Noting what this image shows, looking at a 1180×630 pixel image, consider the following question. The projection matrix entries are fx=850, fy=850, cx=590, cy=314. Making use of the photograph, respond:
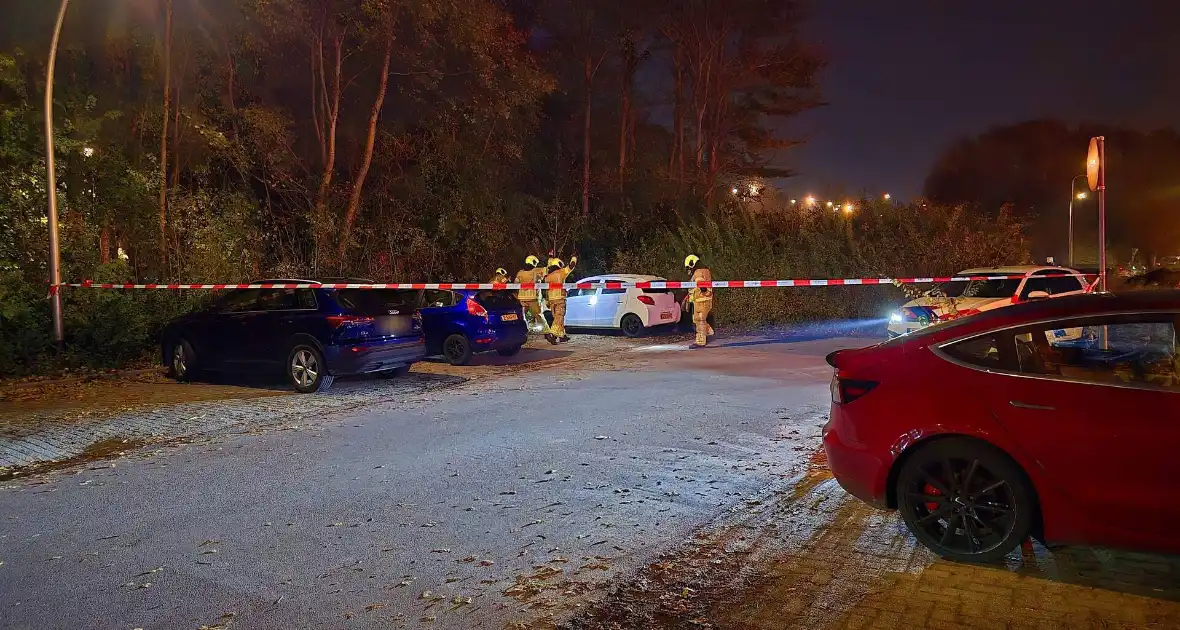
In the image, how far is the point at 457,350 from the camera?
13.9 m

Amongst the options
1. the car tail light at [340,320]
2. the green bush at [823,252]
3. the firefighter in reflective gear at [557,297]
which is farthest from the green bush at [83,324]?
the green bush at [823,252]

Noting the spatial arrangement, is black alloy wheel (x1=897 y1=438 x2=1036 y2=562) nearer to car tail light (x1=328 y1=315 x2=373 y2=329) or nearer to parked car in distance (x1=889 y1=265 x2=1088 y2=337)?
car tail light (x1=328 y1=315 x2=373 y2=329)

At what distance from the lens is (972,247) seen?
2462 cm

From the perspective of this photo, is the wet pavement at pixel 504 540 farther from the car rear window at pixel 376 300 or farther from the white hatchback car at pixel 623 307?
the white hatchback car at pixel 623 307

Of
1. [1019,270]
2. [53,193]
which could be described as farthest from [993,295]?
[53,193]

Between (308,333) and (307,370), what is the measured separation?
1.60 feet

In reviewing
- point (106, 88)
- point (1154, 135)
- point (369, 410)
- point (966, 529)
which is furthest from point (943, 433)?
point (1154, 135)

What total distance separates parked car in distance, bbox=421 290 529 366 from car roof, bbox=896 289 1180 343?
31.8 ft

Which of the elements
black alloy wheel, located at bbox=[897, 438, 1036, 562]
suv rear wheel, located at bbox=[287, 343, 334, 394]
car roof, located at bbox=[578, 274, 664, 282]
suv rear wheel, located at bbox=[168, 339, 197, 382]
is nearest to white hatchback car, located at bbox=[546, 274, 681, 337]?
car roof, located at bbox=[578, 274, 664, 282]

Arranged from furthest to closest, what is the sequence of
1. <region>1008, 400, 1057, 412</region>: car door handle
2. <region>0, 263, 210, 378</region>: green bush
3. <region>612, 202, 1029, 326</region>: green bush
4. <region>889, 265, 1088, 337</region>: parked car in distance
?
<region>612, 202, 1029, 326</region>: green bush
<region>889, 265, 1088, 337</region>: parked car in distance
<region>0, 263, 210, 378</region>: green bush
<region>1008, 400, 1057, 412</region>: car door handle

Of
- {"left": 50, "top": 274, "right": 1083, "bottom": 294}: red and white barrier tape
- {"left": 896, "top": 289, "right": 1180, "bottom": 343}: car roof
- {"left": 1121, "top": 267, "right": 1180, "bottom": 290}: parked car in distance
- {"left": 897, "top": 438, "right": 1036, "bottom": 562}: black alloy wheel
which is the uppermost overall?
{"left": 50, "top": 274, "right": 1083, "bottom": 294}: red and white barrier tape

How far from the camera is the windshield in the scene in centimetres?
1440

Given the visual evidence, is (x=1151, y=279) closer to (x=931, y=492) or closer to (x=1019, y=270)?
(x=1019, y=270)

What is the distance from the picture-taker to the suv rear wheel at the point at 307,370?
10883 millimetres
